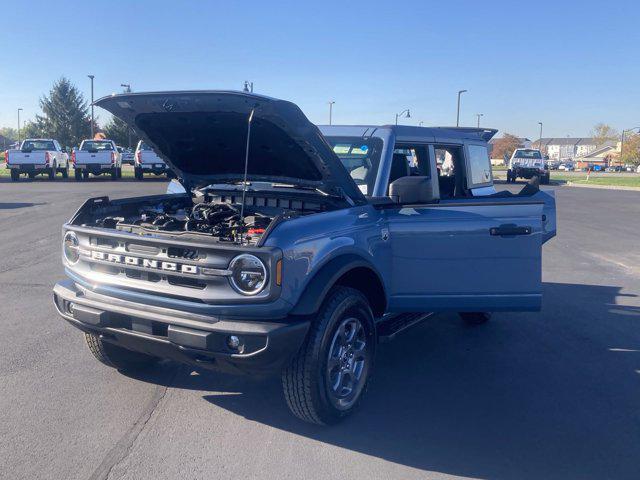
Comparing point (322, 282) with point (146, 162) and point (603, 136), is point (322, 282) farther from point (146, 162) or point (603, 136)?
point (603, 136)

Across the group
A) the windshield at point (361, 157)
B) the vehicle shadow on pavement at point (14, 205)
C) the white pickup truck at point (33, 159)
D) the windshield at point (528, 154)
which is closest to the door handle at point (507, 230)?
the windshield at point (361, 157)

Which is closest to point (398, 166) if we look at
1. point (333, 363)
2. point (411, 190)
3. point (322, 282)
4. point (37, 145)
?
point (411, 190)

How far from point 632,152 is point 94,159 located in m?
91.6

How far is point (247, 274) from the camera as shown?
3479 mm

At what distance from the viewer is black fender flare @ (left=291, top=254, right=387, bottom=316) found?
3.61 metres

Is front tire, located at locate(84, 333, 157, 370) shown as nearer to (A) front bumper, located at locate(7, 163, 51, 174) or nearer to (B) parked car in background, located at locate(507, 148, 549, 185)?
(A) front bumper, located at locate(7, 163, 51, 174)

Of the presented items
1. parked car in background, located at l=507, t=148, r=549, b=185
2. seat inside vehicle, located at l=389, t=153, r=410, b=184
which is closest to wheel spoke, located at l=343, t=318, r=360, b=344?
seat inside vehicle, located at l=389, t=153, r=410, b=184

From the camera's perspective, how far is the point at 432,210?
181 inches

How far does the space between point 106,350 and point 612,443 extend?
11.4 feet

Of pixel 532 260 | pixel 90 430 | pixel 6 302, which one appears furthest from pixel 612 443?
pixel 6 302

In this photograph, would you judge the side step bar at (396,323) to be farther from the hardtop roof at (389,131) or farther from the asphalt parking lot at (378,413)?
Answer: the hardtop roof at (389,131)

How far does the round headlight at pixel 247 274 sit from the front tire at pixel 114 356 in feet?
5.06

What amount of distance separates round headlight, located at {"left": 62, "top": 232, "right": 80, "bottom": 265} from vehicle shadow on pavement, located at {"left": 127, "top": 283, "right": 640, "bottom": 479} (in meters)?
1.18

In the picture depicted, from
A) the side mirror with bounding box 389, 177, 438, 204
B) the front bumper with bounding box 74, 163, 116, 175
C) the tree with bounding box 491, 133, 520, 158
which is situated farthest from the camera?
the tree with bounding box 491, 133, 520, 158
